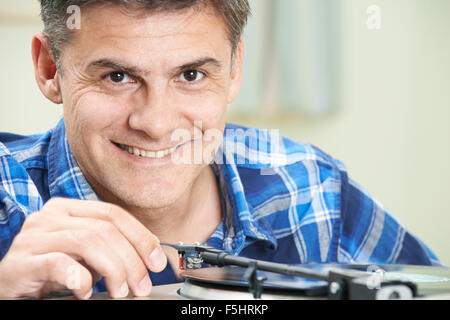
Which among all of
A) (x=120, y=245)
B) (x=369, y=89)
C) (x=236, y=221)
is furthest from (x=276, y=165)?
(x=369, y=89)

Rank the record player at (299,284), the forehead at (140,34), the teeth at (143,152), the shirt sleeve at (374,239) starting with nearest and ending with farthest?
the record player at (299,284) < the forehead at (140,34) < the teeth at (143,152) < the shirt sleeve at (374,239)

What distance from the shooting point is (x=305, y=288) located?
21.3 inches

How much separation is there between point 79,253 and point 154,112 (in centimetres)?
31

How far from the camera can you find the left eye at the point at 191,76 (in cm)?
95

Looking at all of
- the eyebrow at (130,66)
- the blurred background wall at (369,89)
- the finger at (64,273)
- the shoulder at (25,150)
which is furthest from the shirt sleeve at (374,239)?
the blurred background wall at (369,89)

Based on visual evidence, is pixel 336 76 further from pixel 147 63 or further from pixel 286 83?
pixel 147 63

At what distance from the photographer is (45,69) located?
1.08 m

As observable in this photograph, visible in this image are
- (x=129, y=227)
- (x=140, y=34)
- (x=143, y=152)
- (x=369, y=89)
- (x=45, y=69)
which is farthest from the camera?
(x=369, y=89)

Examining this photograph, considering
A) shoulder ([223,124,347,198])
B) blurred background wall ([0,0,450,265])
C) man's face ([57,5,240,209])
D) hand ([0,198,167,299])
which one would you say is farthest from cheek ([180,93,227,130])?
blurred background wall ([0,0,450,265])

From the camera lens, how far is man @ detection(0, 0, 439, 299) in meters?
0.65

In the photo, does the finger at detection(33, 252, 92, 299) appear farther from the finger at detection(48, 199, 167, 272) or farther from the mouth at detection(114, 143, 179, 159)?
the mouth at detection(114, 143, 179, 159)

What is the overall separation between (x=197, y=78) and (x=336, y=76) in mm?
1942

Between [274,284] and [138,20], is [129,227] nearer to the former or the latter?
[274,284]

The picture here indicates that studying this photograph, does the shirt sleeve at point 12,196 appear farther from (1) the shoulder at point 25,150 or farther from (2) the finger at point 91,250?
(2) the finger at point 91,250
